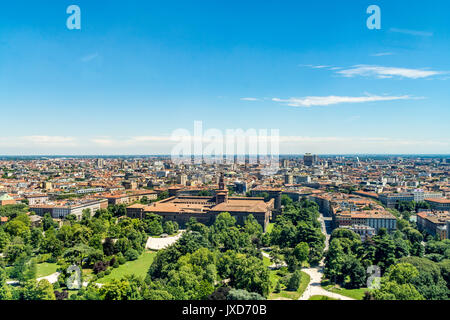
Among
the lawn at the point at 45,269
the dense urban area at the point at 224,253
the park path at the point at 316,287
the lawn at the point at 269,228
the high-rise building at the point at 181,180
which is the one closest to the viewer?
the dense urban area at the point at 224,253

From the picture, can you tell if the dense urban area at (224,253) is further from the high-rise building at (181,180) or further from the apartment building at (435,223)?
the high-rise building at (181,180)

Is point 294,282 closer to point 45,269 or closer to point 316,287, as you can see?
point 316,287

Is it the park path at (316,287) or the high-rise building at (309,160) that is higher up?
the high-rise building at (309,160)

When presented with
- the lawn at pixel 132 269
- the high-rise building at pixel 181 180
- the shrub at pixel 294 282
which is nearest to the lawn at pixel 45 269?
the lawn at pixel 132 269

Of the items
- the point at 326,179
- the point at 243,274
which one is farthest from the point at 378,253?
the point at 326,179
